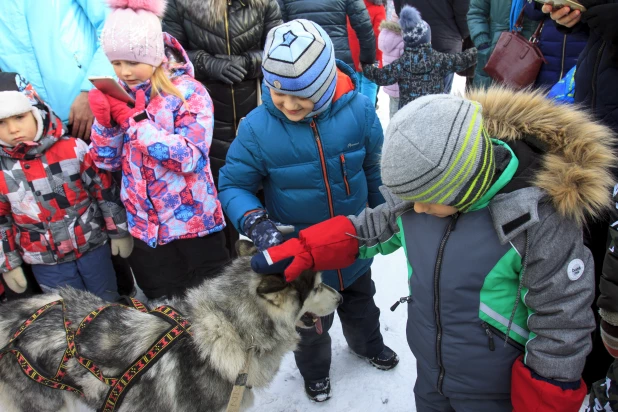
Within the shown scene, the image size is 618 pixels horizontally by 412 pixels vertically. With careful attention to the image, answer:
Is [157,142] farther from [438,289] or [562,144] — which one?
[562,144]

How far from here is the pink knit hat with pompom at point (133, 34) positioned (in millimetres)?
2402

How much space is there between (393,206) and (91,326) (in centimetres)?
151

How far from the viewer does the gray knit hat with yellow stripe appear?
49.3 inches

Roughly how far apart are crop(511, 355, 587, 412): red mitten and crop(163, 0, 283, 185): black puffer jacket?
307 centimetres

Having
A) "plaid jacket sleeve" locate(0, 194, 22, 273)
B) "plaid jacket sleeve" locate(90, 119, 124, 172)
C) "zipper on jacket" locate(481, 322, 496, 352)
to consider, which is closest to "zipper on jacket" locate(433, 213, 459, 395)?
"zipper on jacket" locate(481, 322, 496, 352)

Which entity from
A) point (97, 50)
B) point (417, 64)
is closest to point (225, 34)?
point (97, 50)

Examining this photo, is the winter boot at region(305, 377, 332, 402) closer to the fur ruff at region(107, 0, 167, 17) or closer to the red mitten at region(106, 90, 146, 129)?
the red mitten at region(106, 90, 146, 129)

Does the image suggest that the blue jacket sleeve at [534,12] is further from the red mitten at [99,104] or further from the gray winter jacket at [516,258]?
the red mitten at [99,104]

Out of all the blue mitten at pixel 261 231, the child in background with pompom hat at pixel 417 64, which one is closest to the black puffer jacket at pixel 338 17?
the child in background with pompom hat at pixel 417 64

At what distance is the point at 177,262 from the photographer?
9.68 feet

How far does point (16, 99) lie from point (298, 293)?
1887mm

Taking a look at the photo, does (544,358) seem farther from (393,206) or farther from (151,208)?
(151,208)

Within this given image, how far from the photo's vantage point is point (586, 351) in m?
1.38

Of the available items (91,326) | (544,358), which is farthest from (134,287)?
(544,358)
